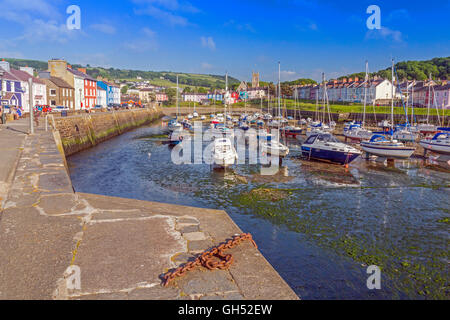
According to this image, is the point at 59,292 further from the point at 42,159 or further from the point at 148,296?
the point at 42,159

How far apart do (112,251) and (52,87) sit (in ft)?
224

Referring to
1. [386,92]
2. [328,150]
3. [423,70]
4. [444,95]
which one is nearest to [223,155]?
[328,150]

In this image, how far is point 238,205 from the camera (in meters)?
15.3

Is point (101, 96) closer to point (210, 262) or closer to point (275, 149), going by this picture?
point (275, 149)

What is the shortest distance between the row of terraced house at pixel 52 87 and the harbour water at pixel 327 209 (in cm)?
3260

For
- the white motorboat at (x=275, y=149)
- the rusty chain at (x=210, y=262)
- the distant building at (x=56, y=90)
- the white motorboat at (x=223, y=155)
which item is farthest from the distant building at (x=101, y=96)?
the rusty chain at (x=210, y=262)

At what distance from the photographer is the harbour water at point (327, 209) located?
8.80 meters

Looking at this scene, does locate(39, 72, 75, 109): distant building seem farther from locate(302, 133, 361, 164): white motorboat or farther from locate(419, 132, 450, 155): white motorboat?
locate(419, 132, 450, 155): white motorboat

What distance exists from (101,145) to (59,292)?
35.8 m

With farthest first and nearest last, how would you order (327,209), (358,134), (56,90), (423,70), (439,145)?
(423,70)
(56,90)
(358,134)
(439,145)
(327,209)

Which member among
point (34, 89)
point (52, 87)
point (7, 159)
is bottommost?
point (7, 159)

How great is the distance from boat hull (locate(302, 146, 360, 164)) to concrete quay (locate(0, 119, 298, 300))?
65.2ft

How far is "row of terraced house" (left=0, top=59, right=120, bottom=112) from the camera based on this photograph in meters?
52.4

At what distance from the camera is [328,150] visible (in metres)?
26.8
